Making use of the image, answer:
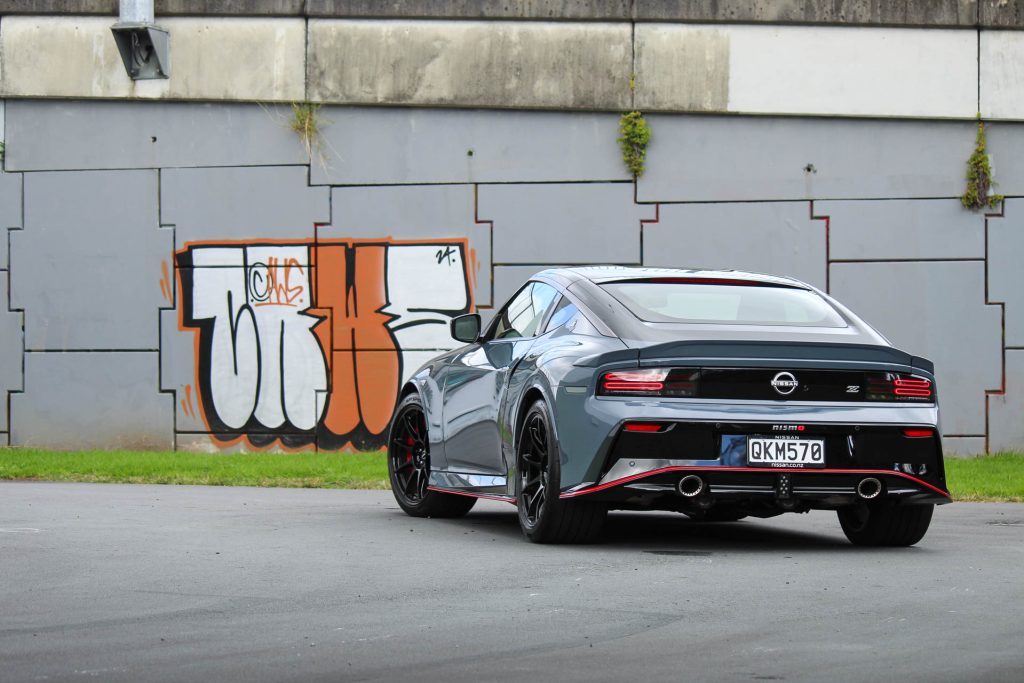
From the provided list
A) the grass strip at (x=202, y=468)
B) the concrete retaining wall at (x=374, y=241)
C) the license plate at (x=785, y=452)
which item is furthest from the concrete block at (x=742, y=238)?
the license plate at (x=785, y=452)

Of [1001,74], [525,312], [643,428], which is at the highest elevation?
[1001,74]

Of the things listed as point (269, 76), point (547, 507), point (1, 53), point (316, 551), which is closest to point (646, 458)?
point (547, 507)

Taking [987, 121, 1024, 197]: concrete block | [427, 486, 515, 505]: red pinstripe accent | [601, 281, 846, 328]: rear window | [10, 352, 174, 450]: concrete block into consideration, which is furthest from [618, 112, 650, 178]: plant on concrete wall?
[601, 281, 846, 328]: rear window

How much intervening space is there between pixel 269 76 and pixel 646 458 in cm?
1073

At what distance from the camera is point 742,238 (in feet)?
55.3

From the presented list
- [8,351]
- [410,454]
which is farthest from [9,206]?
[410,454]

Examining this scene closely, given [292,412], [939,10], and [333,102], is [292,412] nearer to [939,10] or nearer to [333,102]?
[333,102]

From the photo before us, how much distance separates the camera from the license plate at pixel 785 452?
7.61 m

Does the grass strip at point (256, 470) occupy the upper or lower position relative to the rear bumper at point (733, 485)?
lower

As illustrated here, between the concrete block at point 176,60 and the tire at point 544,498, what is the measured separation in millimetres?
9705

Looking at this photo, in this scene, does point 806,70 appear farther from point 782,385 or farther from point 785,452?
point 785,452

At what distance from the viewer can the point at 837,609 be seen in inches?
236

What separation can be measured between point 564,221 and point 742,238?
187 cm

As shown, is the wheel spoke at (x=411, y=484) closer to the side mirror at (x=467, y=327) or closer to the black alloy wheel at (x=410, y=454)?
the black alloy wheel at (x=410, y=454)
